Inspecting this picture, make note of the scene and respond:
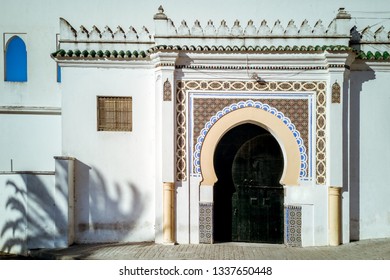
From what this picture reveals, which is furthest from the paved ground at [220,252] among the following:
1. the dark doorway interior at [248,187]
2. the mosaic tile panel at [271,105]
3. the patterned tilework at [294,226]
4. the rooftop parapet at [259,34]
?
the rooftop parapet at [259,34]

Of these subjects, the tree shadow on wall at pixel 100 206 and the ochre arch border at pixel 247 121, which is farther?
the tree shadow on wall at pixel 100 206

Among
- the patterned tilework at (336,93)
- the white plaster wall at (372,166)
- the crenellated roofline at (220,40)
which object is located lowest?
the white plaster wall at (372,166)

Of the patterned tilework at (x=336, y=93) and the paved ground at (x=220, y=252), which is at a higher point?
the patterned tilework at (x=336, y=93)

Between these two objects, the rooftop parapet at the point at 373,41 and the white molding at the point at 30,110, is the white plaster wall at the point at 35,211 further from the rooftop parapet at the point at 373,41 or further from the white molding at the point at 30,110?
the rooftop parapet at the point at 373,41

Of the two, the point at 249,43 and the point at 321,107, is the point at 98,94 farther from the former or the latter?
the point at 321,107

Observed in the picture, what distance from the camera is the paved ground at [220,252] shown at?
5148 mm

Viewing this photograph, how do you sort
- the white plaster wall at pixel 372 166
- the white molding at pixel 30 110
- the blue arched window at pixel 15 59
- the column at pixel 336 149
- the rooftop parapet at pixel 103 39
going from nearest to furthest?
the column at pixel 336 149 < the white plaster wall at pixel 372 166 < the rooftop parapet at pixel 103 39 < the white molding at pixel 30 110 < the blue arched window at pixel 15 59

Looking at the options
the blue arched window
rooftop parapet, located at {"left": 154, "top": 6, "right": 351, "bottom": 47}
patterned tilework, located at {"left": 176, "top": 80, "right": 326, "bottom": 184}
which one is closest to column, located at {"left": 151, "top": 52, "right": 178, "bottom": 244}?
patterned tilework, located at {"left": 176, "top": 80, "right": 326, "bottom": 184}

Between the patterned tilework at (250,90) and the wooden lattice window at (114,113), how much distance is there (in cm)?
77

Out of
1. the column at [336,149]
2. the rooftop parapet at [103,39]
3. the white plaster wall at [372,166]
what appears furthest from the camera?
the rooftop parapet at [103,39]

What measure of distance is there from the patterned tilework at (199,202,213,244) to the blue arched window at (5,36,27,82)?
3.92 meters

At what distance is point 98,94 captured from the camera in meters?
5.92
